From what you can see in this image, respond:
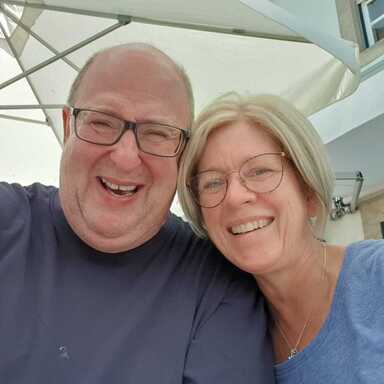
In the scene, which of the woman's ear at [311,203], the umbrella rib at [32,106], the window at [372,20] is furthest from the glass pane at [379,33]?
the woman's ear at [311,203]

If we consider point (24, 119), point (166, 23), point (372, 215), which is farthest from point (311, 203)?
point (372, 215)

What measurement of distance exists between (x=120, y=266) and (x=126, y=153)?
30 cm

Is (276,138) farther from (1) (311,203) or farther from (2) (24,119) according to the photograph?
(2) (24,119)

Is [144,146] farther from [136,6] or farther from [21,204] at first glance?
[136,6]

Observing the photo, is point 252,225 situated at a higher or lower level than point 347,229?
higher

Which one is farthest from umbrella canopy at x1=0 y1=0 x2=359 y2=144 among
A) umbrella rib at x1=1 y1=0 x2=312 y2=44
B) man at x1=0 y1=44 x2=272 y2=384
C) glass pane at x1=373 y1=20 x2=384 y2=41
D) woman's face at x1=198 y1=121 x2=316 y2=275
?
glass pane at x1=373 y1=20 x2=384 y2=41

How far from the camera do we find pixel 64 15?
2578mm

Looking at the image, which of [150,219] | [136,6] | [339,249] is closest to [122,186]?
A: [150,219]

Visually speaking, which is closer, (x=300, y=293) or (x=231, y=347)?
(x=231, y=347)

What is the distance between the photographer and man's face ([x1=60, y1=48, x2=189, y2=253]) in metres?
1.22

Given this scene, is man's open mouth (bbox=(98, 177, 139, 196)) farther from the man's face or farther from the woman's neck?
the woman's neck

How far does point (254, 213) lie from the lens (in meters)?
1.23

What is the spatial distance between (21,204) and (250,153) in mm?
621

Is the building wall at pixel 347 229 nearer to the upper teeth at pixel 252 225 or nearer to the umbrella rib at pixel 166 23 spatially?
the umbrella rib at pixel 166 23
